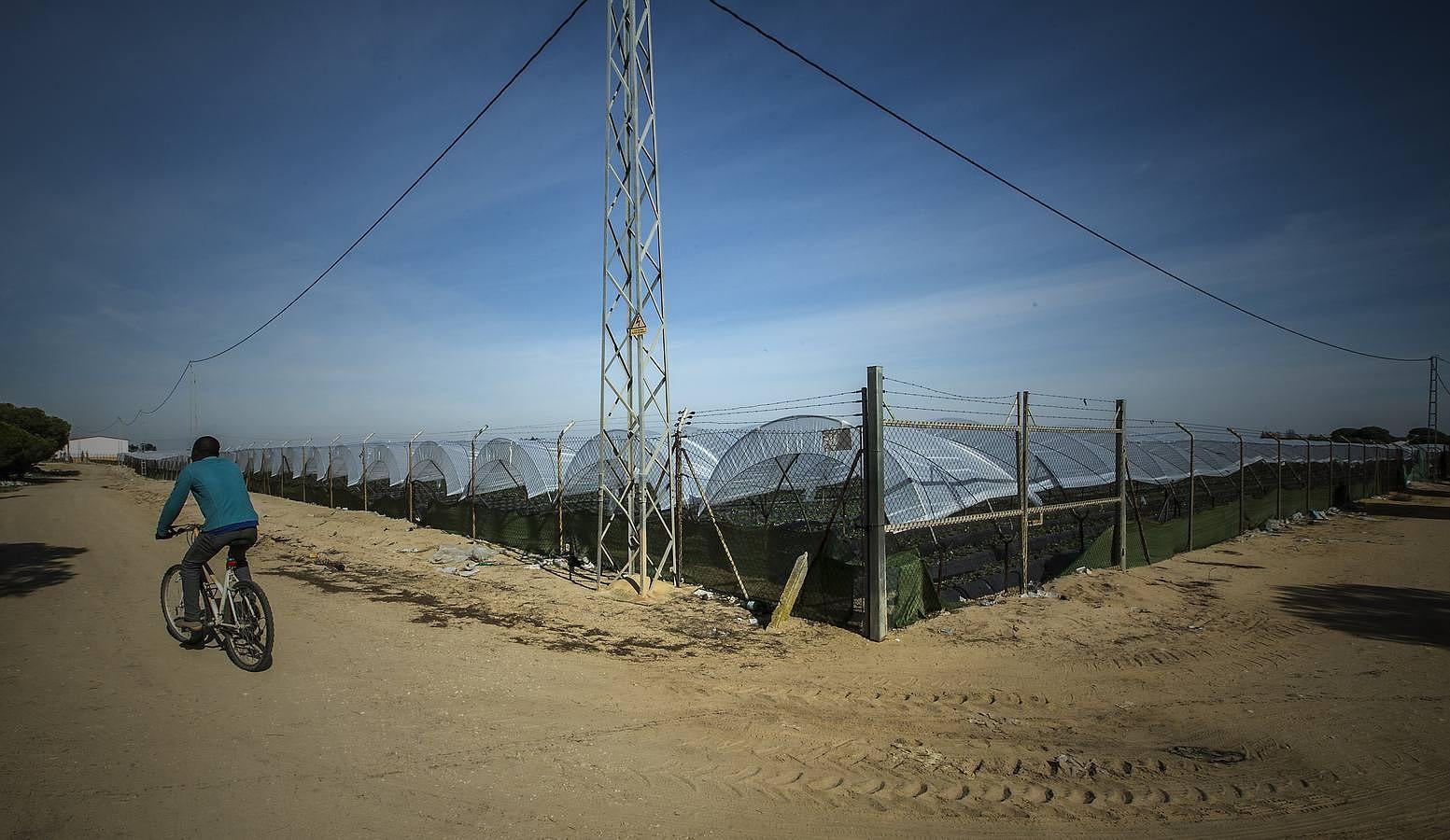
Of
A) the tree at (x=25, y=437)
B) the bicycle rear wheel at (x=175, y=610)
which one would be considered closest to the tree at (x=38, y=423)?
the tree at (x=25, y=437)

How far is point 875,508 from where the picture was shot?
7191 mm

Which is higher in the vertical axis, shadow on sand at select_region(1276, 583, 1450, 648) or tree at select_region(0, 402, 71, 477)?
tree at select_region(0, 402, 71, 477)

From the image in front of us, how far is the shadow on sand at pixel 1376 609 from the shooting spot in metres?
7.52

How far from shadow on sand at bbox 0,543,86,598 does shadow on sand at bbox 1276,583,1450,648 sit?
15.0m

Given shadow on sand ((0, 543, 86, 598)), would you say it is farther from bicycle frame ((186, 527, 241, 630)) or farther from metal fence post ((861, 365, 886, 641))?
metal fence post ((861, 365, 886, 641))

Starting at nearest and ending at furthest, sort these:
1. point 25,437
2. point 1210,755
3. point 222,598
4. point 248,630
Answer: point 1210,755, point 248,630, point 222,598, point 25,437

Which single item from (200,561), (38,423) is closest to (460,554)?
(200,561)

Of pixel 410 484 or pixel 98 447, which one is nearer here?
pixel 410 484

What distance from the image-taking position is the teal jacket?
577 centimetres

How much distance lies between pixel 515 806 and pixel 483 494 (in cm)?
1395

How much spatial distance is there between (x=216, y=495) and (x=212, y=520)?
0.69 ft

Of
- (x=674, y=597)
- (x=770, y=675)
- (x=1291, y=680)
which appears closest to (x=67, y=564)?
(x=674, y=597)

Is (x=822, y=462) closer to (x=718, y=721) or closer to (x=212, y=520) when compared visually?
(x=718, y=721)

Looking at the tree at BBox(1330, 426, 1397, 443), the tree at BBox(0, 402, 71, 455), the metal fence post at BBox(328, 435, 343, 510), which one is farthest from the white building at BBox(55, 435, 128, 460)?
the tree at BBox(1330, 426, 1397, 443)
